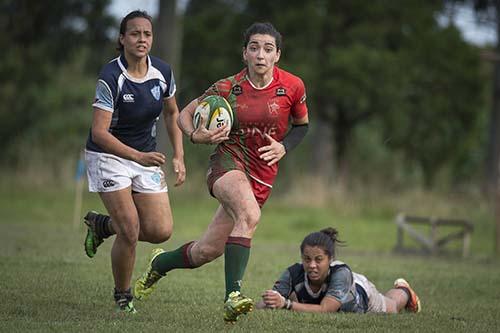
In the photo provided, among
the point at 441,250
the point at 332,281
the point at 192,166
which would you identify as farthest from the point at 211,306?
the point at 192,166

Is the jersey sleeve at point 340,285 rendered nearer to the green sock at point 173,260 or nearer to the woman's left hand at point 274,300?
the woman's left hand at point 274,300

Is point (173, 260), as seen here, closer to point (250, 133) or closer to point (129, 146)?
point (129, 146)

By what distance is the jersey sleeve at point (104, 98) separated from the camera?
7707 mm

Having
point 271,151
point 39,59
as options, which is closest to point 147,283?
point 271,151

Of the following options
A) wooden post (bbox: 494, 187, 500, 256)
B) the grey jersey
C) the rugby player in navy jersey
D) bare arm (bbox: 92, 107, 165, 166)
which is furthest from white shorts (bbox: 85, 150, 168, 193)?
wooden post (bbox: 494, 187, 500, 256)

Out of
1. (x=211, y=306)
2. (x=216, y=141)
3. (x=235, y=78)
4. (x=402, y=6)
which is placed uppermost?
(x=402, y=6)

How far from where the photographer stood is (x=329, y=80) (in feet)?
91.4

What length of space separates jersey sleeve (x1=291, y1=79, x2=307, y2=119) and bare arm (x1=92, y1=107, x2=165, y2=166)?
122 centimetres

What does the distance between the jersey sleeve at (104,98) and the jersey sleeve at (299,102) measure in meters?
1.46

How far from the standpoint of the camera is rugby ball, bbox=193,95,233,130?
755 centimetres

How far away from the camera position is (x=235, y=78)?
7918mm

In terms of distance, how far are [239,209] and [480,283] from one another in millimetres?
5222

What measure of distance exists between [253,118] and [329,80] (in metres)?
20.3

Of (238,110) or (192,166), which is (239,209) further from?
(192,166)
